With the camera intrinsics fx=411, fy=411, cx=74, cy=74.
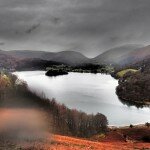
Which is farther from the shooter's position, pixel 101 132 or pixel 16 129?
pixel 101 132

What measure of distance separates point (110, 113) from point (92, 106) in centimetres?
1983

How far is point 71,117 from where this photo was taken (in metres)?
122

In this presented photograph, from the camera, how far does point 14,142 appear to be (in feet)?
148

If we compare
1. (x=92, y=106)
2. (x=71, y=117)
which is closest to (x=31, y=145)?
(x=71, y=117)

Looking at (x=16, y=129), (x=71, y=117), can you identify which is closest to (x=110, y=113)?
(x=71, y=117)

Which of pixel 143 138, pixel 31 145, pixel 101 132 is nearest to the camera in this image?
pixel 31 145

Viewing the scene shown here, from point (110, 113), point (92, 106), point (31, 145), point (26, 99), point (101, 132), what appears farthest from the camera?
point (92, 106)

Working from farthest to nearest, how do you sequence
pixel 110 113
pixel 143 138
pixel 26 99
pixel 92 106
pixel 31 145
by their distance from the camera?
pixel 92 106 < pixel 110 113 < pixel 26 99 < pixel 143 138 < pixel 31 145

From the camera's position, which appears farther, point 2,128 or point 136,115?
point 136,115

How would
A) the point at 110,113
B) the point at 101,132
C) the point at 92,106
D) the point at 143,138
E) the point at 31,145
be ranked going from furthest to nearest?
the point at 92,106 → the point at 110,113 → the point at 101,132 → the point at 143,138 → the point at 31,145

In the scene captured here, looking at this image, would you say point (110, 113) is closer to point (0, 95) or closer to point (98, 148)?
point (0, 95)

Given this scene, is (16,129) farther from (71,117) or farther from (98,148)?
(71,117)

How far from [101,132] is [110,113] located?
64253 millimetres

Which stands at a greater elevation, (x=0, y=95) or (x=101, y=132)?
(x=0, y=95)
